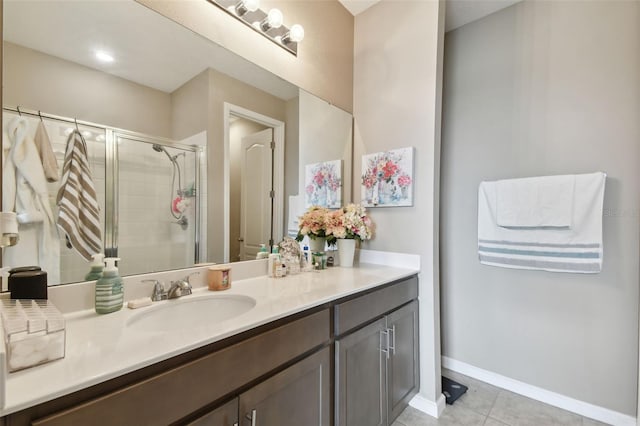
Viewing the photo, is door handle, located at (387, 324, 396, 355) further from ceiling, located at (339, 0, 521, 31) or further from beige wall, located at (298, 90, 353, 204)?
ceiling, located at (339, 0, 521, 31)

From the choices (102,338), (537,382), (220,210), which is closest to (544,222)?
(537,382)

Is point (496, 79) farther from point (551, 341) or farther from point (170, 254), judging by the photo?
point (170, 254)

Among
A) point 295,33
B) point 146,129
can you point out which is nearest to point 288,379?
point 146,129

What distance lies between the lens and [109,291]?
942 mm

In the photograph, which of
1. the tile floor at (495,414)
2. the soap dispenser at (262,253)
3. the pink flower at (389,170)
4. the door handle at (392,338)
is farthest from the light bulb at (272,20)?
the tile floor at (495,414)

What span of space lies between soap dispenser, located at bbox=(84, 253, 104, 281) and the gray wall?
2.18 metres

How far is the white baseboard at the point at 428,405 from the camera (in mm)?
1677

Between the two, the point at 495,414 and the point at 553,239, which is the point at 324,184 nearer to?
the point at 553,239

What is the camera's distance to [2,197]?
85 cm

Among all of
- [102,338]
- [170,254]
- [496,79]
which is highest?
[496,79]

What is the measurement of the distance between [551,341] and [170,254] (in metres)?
2.30

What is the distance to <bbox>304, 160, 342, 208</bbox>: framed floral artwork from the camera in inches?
74.4

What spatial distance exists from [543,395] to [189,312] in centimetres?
223

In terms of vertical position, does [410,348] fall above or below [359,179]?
below
